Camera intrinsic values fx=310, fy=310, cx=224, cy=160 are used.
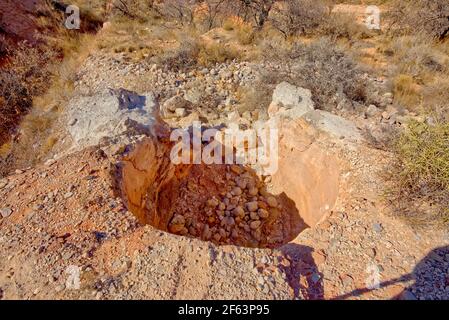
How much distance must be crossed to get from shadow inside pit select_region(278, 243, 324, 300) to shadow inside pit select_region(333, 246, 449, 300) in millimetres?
156

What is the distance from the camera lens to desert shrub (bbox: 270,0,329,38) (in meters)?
7.40

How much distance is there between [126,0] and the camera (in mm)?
8945

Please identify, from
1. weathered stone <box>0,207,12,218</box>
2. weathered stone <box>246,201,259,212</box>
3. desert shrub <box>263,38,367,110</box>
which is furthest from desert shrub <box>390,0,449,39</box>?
weathered stone <box>0,207,12,218</box>

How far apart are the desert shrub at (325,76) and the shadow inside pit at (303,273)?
256 centimetres

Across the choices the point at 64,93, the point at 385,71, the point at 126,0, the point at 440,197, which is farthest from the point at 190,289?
the point at 126,0

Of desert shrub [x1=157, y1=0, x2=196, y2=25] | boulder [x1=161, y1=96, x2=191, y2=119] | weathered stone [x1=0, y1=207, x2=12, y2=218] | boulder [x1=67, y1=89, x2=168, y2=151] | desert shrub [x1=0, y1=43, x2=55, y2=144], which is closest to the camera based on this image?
weathered stone [x1=0, y1=207, x2=12, y2=218]

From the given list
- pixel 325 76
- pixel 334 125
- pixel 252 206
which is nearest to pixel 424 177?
pixel 334 125

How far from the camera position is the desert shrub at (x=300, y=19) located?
7.40 metres

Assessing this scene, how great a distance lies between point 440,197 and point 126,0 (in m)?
9.24

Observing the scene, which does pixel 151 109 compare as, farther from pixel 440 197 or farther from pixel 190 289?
pixel 440 197

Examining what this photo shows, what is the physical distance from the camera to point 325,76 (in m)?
4.76

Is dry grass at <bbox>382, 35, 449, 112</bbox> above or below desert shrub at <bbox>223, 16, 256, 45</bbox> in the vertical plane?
below

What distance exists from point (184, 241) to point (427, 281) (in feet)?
5.93

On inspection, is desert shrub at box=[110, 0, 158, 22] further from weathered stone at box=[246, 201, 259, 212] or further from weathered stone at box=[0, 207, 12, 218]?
weathered stone at box=[0, 207, 12, 218]
